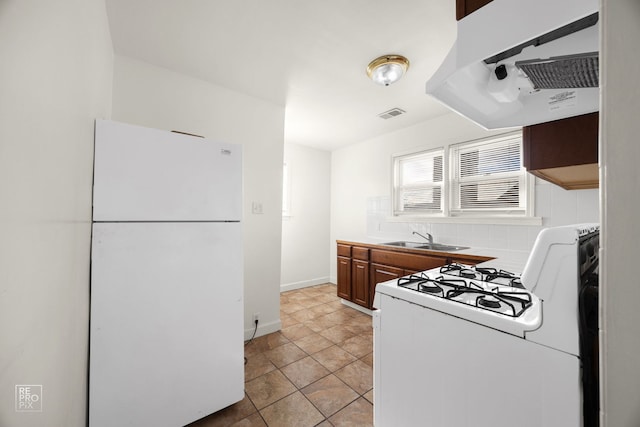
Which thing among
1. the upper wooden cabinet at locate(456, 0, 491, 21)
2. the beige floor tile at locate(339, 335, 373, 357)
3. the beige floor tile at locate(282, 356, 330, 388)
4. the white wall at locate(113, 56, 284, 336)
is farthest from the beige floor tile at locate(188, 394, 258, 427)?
the upper wooden cabinet at locate(456, 0, 491, 21)

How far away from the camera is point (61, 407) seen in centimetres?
74

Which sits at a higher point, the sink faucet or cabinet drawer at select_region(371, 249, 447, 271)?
the sink faucet

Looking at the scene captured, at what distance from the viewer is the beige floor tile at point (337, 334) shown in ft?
7.97

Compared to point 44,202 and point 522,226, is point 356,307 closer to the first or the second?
point 522,226

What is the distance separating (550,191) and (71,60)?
3246mm

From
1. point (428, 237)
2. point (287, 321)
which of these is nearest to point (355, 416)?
point (287, 321)

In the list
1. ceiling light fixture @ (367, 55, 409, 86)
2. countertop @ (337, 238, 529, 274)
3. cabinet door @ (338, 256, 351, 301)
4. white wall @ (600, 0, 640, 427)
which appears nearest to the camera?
white wall @ (600, 0, 640, 427)

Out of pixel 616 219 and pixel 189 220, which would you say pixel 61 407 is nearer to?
pixel 189 220

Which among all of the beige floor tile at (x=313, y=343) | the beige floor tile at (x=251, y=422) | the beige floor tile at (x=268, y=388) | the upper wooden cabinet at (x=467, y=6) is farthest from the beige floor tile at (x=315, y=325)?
the upper wooden cabinet at (x=467, y=6)

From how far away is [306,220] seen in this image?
4.26 metres

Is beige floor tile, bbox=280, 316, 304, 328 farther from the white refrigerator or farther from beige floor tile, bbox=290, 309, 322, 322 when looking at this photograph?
the white refrigerator

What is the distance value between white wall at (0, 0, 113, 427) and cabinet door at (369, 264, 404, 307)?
2512 mm

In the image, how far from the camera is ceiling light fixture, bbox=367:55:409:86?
1.88 metres

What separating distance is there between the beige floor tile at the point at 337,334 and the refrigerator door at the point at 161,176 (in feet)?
5.31
